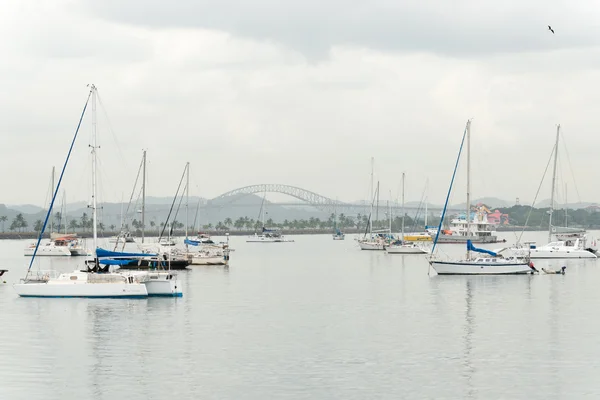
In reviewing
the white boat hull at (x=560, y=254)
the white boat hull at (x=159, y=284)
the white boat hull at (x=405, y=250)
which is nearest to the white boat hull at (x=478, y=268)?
the white boat hull at (x=159, y=284)

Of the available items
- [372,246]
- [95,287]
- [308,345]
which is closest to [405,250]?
[372,246]

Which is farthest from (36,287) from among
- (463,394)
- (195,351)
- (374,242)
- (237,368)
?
(374,242)

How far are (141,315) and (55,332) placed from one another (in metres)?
6.67

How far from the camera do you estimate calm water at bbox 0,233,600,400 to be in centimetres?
3294

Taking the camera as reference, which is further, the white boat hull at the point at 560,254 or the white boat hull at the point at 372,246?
the white boat hull at the point at 372,246

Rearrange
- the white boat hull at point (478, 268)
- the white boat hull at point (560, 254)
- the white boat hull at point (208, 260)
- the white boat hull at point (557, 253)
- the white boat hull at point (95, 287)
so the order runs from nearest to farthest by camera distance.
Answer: the white boat hull at point (95, 287), the white boat hull at point (478, 268), the white boat hull at point (208, 260), the white boat hull at point (557, 253), the white boat hull at point (560, 254)

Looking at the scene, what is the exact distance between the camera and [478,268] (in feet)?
272

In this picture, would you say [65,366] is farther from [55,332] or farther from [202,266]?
[202,266]

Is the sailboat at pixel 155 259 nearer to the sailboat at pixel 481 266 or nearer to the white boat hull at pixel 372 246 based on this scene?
the sailboat at pixel 481 266

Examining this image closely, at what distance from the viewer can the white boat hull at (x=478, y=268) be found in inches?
3265

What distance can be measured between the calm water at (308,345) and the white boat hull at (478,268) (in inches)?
392

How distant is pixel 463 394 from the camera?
31719mm

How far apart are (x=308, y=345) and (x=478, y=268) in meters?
43.5

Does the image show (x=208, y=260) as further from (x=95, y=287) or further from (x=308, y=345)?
(x=308, y=345)
